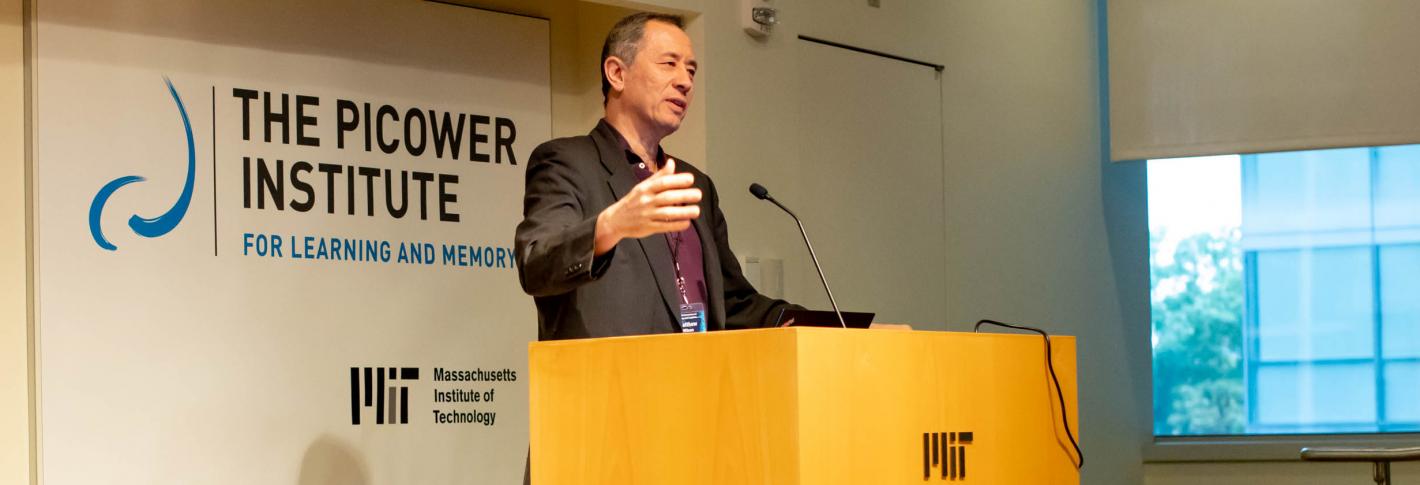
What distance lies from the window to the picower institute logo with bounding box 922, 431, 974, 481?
14.7ft

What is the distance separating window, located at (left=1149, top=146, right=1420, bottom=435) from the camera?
6500 millimetres

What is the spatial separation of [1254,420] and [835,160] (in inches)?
101

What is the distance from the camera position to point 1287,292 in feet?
21.8

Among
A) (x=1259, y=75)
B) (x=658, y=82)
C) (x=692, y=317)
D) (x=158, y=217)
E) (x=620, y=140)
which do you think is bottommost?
(x=692, y=317)

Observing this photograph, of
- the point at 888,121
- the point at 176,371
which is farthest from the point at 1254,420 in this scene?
the point at 176,371

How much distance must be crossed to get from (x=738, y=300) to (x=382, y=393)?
1.67 meters

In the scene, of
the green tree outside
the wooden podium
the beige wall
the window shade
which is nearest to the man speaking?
the wooden podium

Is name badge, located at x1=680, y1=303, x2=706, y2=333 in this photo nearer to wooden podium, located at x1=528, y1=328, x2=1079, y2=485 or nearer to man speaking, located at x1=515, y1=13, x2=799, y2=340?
man speaking, located at x1=515, y1=13, x2=799, y2=340

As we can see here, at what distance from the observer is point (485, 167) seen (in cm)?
504

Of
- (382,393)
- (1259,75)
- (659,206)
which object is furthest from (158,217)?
(1259,75)

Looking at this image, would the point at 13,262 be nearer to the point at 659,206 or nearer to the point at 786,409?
the point at 659,206

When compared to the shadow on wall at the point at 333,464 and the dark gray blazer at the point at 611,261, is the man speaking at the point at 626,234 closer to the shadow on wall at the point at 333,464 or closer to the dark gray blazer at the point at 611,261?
the dark gray blazer at the point at 611,261

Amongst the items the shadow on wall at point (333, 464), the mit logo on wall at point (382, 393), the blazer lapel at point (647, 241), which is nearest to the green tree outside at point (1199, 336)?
the mit logo on wall at point (382, 393)

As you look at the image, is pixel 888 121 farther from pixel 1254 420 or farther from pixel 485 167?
pixel 1254 420
